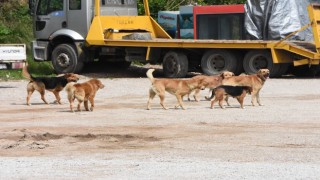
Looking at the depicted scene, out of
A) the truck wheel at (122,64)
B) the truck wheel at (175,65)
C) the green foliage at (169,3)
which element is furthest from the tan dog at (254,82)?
the green foliage at (169,3)

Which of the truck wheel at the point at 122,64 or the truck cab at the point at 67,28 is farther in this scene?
the truck wheel at the point at 122,64

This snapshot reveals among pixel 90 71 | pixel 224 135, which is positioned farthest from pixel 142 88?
pixel 224 135

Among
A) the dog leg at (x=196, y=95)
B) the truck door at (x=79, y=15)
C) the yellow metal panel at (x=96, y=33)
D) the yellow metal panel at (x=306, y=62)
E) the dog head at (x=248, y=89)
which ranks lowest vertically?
the dog leg at (x=196, y=95)

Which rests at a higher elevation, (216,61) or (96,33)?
(96,33)

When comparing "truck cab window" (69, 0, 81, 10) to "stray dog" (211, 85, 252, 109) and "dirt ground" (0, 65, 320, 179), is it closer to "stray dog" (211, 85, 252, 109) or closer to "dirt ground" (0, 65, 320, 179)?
"dirt ground" (0, 65, 320, 179)

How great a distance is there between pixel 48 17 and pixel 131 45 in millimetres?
3360

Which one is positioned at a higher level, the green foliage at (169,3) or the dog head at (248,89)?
the green foliage at (169,3)

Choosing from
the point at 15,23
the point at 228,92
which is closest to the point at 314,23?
the point at 228,92

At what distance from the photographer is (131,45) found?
96.6ft

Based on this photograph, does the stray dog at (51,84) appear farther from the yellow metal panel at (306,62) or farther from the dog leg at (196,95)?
the yellow metal panel at (306,62)

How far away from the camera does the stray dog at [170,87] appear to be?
18641 mm

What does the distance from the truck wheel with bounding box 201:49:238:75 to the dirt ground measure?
6778 millimetres

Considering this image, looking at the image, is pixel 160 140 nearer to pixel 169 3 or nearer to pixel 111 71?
pixel 111 71

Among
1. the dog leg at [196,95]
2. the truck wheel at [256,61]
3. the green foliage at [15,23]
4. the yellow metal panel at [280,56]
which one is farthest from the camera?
the green foliage at [15,23]
